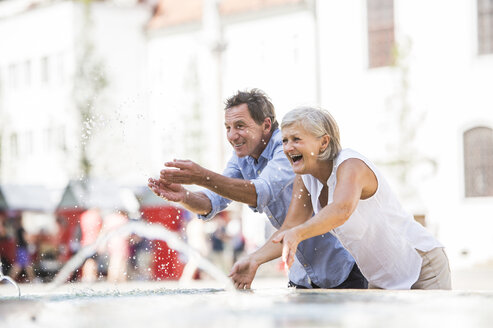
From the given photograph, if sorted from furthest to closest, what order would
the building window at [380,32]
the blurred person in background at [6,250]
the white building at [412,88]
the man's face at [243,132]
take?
1. the building window at [380,32]
2. the white building at [412,88]
3. the blurred person in background at [6,250]
4. the man's face at [243,132]

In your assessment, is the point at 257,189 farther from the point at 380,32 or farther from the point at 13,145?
the point at 13,145

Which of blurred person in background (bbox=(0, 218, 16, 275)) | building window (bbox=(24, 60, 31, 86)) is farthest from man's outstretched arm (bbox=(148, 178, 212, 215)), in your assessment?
building window (bbox=(24, 60, 31, 86))

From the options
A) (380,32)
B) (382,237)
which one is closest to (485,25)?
(380,32)

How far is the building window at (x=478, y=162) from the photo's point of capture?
22.9m

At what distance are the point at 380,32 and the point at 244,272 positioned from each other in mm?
22103

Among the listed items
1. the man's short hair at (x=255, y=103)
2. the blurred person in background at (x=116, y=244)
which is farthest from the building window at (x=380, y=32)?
the man's short hair at (x=255, y=103)

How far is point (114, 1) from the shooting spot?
3609cm

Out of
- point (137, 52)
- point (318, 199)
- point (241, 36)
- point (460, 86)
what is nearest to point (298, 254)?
point (318, 199)

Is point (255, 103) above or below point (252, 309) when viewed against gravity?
above

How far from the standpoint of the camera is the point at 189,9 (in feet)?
107

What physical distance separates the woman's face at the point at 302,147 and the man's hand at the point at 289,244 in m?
0.45

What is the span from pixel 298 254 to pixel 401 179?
18.9 meters

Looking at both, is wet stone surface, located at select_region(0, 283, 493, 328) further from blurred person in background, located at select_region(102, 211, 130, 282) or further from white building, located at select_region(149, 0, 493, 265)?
white building, located at select_region(149, 0, 493, 265)

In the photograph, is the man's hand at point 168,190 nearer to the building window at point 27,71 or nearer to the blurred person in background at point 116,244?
the blurred person in background at point 116,244
